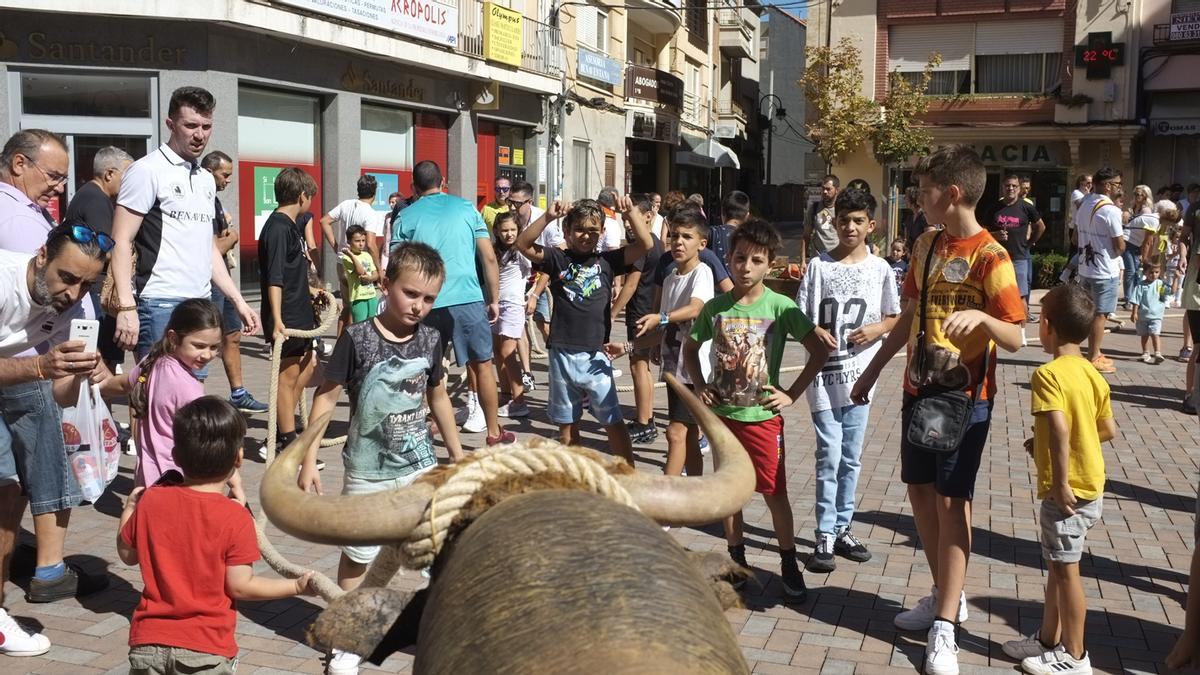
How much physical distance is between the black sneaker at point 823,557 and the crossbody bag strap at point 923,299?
168 cm

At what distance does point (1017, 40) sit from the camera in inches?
1227

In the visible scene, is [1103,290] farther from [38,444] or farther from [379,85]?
[379,85]

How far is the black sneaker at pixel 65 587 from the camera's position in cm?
545

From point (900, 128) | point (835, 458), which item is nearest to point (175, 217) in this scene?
point (835, 458)


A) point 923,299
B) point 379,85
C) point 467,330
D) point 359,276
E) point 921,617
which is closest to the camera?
point 923,299

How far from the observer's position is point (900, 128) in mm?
29453

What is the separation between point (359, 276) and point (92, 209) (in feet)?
11.2

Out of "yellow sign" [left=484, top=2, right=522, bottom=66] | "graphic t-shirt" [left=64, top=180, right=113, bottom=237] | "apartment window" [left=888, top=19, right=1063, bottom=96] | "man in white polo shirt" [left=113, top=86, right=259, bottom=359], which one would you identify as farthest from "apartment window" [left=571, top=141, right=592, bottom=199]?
"man in white polo shirt" [left=113, top=86, right=259, bottom=359]

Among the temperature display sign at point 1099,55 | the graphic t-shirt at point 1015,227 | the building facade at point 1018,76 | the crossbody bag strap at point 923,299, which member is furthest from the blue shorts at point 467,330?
the temperature display sign at point 1099,55

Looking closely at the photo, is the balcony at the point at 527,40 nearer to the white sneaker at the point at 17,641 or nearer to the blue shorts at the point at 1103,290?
the blue shorts at the point at 1103,290

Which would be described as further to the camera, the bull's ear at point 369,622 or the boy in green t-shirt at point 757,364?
the boy in green t-shirt at point 757,364

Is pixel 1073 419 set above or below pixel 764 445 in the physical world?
above

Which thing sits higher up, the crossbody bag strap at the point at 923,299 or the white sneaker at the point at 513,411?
the crossbody bag strap at the point at 923,299

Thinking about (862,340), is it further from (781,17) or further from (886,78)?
(781,17)
